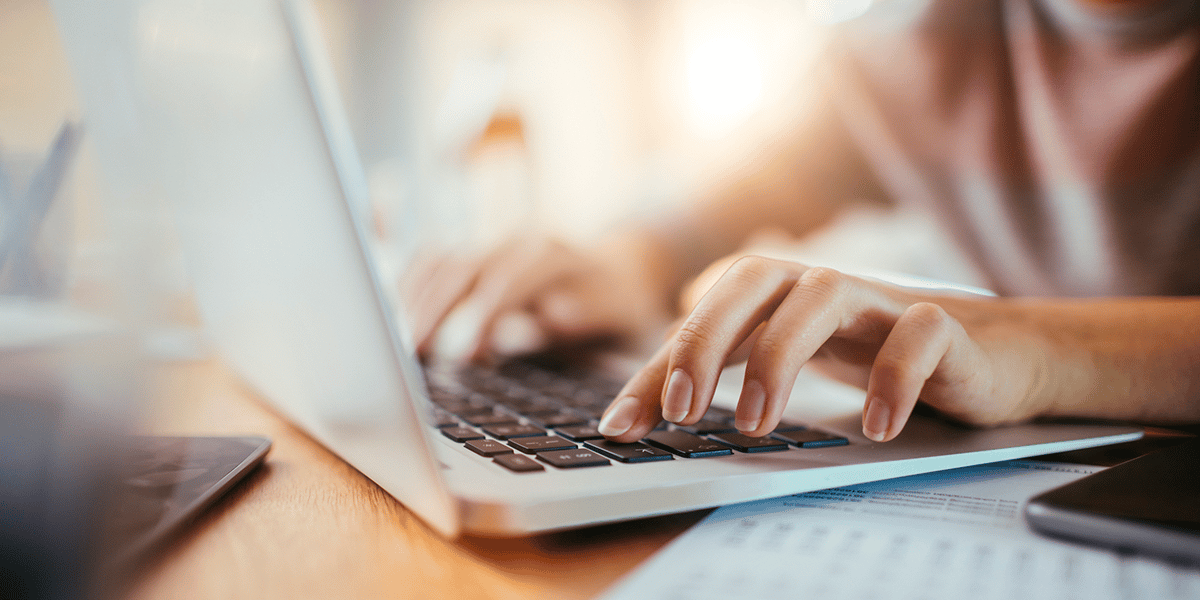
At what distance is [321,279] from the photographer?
24cm

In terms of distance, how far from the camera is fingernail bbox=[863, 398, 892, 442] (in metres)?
0.31

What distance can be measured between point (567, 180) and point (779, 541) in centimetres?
292

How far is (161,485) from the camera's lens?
0.27 meters

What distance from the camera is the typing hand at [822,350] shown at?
1.03ft

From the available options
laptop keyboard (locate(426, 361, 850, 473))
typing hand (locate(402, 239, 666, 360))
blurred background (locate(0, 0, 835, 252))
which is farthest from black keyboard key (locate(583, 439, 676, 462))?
blurred background (locate(0, 0, 835, 252))

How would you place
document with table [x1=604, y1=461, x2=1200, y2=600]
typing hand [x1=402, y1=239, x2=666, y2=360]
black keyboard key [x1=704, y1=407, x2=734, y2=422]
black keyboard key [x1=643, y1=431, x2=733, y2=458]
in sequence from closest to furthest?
1. document with table [x1=604, y1=461, x2=1200, y2=600]
2. black keyboard key [x1=643, y1=431, x2=733, y2=458]
3. black keyboard key [x1=704, y1=407, x2=734, y2=422]
4. typing hand [x1=402, y1=239, x2=666, y2=360]

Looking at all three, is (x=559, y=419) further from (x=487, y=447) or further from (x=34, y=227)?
(x=34, y=227)

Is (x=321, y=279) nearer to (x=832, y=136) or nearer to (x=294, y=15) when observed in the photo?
(x=294, y=15)

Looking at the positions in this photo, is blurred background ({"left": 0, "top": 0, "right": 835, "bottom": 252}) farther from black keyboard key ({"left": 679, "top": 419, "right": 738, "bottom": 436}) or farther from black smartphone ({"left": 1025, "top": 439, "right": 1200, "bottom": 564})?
black smartphone ({"left": 1025, "top": 439, "right": 1200, "bottom": 564})

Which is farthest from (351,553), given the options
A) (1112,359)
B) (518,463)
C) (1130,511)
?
(1112,359)

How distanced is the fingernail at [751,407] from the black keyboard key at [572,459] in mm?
71

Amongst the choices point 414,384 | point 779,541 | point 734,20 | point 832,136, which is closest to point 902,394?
point 779,541

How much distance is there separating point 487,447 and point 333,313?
0.10 metres

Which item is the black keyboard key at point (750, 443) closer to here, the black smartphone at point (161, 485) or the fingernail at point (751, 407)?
the fingernail at point (751, 407)
